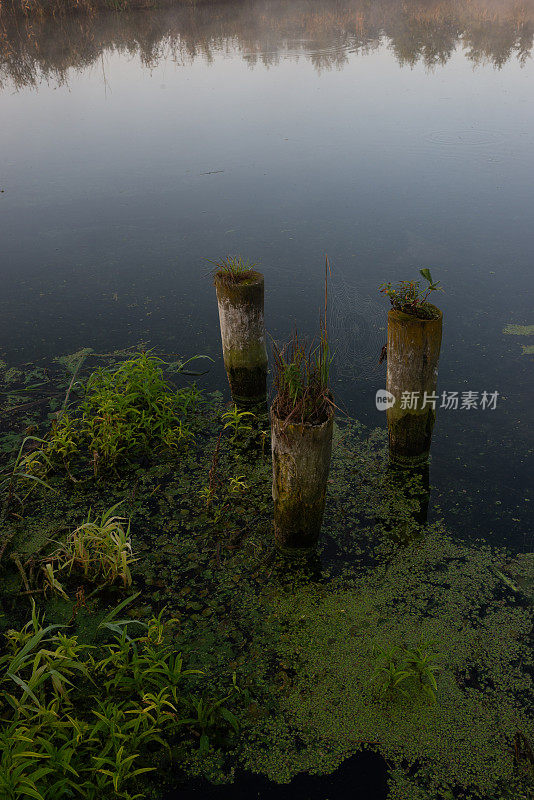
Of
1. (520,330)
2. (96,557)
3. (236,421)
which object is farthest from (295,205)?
(96,557)

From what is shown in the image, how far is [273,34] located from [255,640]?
16.2 metres

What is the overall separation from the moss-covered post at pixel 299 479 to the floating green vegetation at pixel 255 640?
132 millimetres

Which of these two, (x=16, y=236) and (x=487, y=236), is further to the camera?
(x=16, y=236)

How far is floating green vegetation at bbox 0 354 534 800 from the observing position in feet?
6.22

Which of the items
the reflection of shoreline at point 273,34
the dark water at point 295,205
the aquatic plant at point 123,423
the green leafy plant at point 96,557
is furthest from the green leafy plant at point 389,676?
the reflection of shoreline at point 273,34

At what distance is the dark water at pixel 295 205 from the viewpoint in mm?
3920

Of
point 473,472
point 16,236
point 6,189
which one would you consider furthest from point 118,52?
point 473,472

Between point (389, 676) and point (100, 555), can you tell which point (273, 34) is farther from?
point (389, 676)

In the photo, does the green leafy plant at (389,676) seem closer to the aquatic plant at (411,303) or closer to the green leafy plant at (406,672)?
the green leafy plant at (406,672)

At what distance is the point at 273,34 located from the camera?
1482 cm

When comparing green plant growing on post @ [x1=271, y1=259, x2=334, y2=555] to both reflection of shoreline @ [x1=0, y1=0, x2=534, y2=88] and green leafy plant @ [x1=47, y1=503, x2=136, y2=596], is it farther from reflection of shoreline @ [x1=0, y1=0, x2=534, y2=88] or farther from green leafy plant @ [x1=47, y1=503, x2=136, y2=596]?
reflection of shoreline @ [x1=0, y1=0, x2=534, y2=88]

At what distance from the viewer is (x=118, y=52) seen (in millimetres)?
13047

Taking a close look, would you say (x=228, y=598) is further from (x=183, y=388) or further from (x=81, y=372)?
(x=81, y=372)

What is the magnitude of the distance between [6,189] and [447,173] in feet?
17.3
